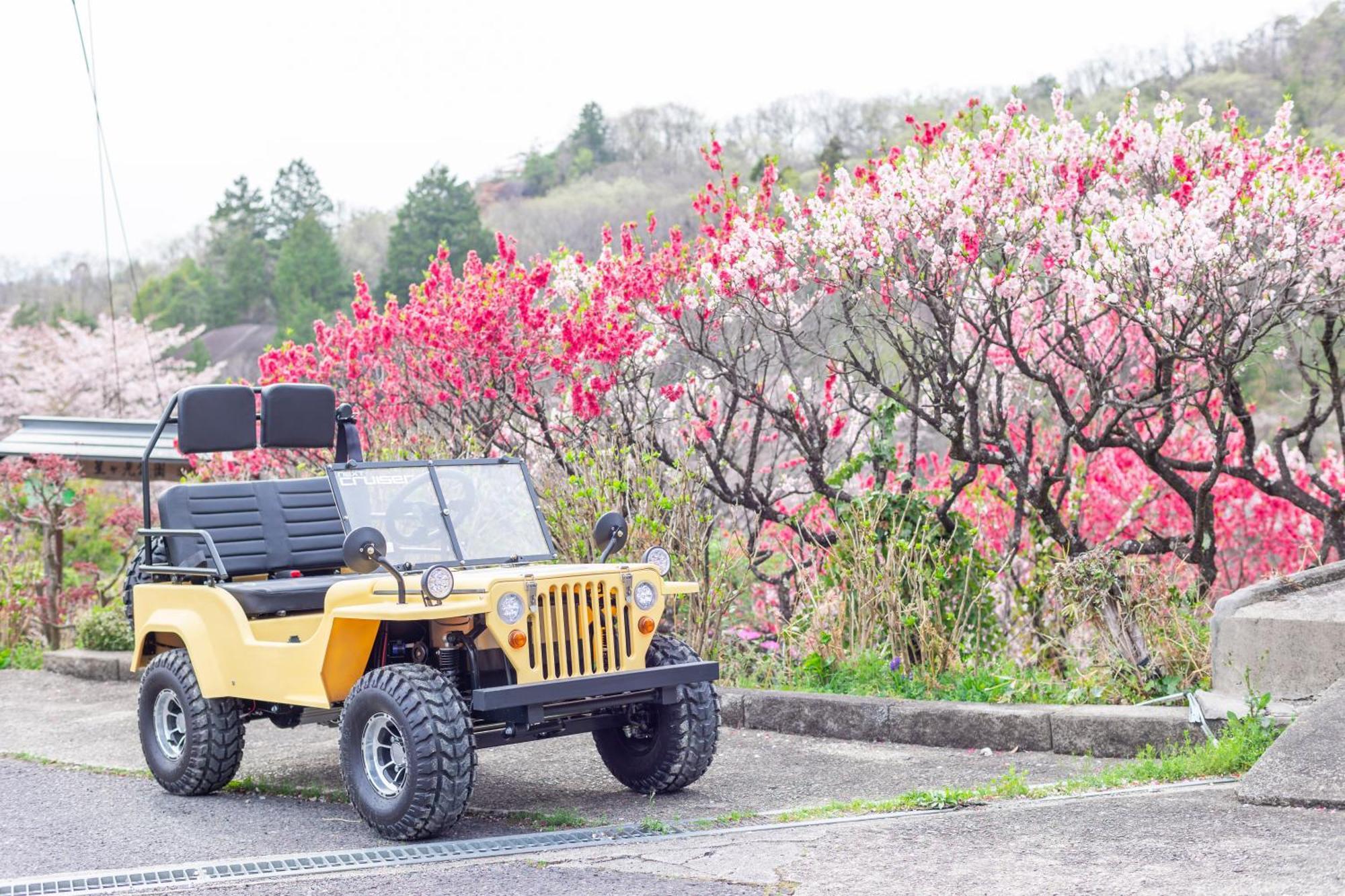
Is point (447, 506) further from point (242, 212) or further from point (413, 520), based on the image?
point (242, 212)

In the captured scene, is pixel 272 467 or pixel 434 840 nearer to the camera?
pixel 434 840

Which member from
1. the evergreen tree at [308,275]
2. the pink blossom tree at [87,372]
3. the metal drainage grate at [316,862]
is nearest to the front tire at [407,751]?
the metal drainage grate at [316,862]

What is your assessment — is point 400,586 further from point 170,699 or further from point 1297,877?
point 1297,877

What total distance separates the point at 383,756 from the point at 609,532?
4.64ft

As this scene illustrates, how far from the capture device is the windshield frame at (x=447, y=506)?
626 cm

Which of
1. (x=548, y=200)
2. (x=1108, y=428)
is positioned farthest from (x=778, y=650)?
(x=548, y=200)

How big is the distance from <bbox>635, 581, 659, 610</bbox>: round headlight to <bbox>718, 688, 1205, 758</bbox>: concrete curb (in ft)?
6.71

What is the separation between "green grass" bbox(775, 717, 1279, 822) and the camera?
5.72m

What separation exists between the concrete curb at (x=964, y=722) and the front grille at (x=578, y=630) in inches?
82.7

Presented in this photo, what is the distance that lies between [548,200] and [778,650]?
143ft

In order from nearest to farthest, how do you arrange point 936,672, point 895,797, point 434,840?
point 434,840 < point 895,797 < point 936,672

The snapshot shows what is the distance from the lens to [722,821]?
5.61m

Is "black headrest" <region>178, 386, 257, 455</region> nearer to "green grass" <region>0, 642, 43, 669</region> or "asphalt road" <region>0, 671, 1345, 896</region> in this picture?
"asphalt road" <region>0, 671, 1345, 896</region>

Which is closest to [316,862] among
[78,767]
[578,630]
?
[578,630]
